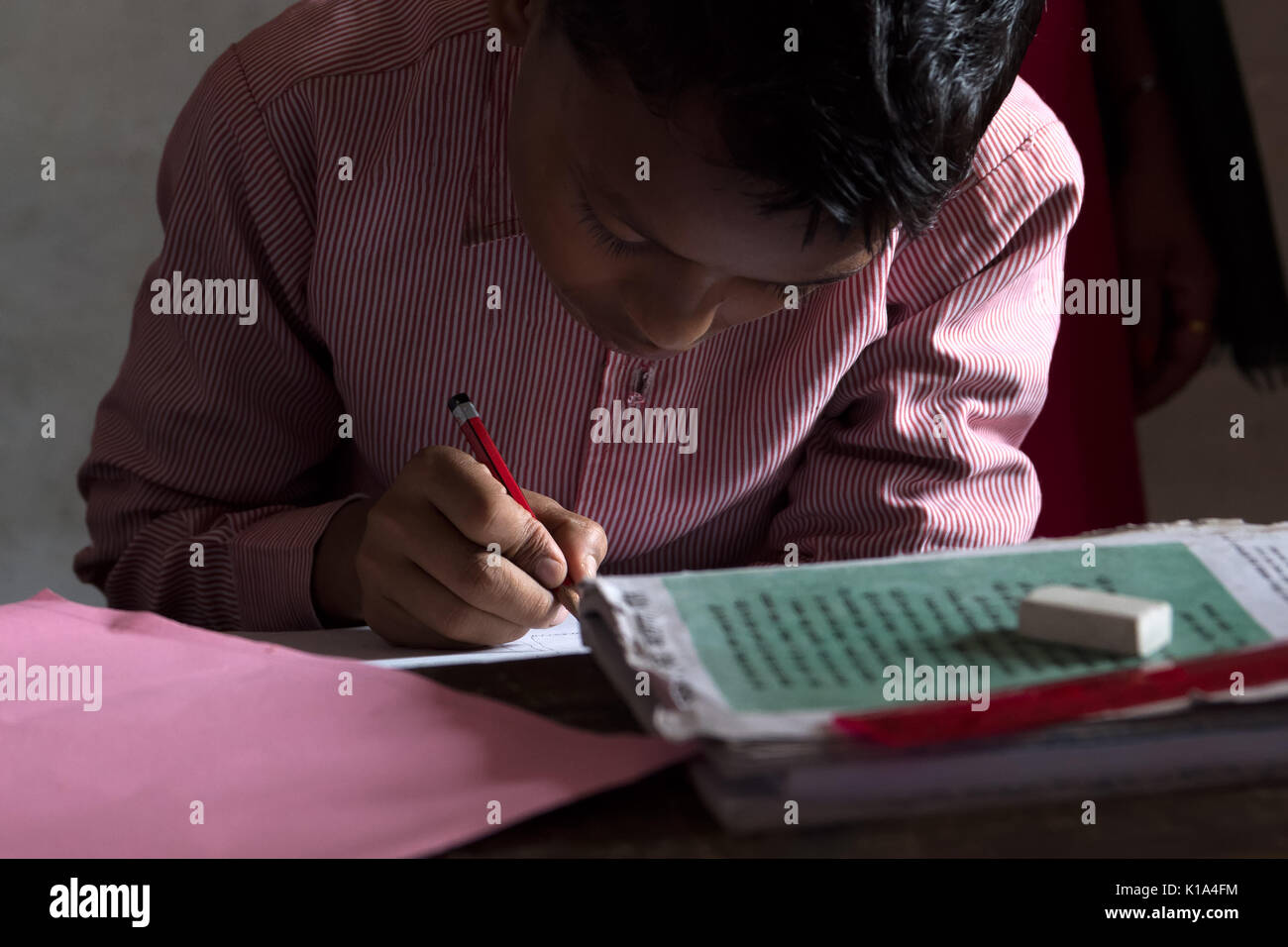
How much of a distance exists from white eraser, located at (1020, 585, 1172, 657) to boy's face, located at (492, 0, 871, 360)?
0.66 ft

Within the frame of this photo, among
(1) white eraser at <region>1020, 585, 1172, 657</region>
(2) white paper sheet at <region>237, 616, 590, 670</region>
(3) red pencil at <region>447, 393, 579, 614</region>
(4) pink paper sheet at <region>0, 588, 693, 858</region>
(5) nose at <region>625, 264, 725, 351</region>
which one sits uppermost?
(5) nose at <region>625, 264, 725, 351</region>

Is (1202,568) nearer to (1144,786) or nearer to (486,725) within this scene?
(1144,786)

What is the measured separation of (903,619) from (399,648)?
12.1 inches

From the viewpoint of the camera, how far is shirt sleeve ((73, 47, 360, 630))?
85 cm

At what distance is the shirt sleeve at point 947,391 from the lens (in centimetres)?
85

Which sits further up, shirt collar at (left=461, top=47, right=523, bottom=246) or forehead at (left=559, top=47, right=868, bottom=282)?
shirt collar at (left=461, top=47, right=523, bottom=246)

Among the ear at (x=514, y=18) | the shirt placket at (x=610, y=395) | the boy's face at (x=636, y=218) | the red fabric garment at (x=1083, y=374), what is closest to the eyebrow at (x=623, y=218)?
the boy's face at (x=636, y=218)

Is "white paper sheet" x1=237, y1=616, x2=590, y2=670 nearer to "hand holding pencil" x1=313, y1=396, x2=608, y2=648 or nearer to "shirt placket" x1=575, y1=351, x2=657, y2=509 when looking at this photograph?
"hand holding pencil" x1=313, y1=396, x2=608, y2=648

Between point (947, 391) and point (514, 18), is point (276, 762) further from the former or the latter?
point (947, 391)

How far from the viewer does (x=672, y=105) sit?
0.53 metres

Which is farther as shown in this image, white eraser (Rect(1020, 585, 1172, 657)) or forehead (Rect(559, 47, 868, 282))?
forehead (Rect(559, 47, 868, 282))

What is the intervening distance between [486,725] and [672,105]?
278 millimetres

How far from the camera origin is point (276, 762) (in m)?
0.42

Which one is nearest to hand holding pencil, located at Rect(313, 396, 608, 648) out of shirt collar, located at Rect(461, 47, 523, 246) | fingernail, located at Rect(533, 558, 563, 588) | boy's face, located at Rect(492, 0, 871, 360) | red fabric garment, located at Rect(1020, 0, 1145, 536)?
fingernail, located at Rect(533, 558, 563, 588)
